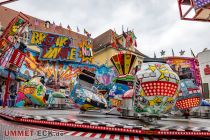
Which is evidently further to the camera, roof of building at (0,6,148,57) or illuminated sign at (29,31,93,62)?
roof of building at (0,6,148,57)

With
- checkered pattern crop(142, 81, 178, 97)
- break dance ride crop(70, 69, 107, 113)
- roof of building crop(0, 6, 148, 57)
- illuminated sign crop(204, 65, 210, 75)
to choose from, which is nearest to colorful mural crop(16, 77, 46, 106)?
break dance ride crop(70, 69, 107, 113)

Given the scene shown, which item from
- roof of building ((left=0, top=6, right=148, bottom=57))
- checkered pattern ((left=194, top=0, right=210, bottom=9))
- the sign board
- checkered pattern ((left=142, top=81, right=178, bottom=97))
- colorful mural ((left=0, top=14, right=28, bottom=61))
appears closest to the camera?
checkered pattern ((left=142, top=81, right=178, bottom=97))

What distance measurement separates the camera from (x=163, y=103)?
567 centimetres

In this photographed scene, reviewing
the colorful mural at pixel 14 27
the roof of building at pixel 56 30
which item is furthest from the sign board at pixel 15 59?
the roof of building at pixel 56 30

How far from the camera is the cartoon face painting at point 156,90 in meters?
5.65

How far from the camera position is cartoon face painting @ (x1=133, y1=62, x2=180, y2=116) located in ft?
18.5

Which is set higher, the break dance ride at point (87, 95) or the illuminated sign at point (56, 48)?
the illuminated sign at point (56, 48)

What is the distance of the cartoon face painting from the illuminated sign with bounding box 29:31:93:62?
19876 millimetres

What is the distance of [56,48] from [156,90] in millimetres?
20815

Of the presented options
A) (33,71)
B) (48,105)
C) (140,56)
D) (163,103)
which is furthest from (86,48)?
(163,103)

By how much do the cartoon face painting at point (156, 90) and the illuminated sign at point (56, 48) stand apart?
19.9 metres

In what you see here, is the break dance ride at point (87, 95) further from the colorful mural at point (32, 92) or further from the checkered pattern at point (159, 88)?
the colorful mural at point (32, 92)

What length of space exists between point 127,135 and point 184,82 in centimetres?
546

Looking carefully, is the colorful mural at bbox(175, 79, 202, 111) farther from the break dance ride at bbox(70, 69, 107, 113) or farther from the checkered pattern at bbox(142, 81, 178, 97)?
the checkered pattern at bbox(142, 81, 178, 97)
